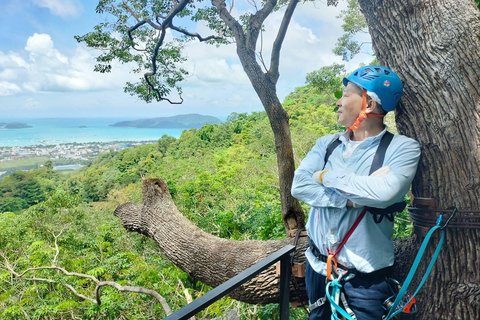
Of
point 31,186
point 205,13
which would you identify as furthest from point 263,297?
point 31,186

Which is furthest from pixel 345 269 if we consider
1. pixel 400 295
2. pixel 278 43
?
pixel 278 43

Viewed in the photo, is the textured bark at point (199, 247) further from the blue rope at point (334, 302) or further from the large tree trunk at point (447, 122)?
the large tree trunk at point (447, 122)

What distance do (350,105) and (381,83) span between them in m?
0.15

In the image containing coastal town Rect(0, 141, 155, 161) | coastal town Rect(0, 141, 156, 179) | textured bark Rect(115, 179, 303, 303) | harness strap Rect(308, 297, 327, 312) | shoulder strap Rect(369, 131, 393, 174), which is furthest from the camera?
coastal town Rect(0, 141, 155, 161)

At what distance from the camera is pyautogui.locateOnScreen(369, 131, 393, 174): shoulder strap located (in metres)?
1.41

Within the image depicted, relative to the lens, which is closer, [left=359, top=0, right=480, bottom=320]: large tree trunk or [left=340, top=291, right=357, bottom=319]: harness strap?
[left=340, top=291, right=357, bottom=319]: harness strap

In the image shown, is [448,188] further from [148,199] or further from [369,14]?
[148,199]

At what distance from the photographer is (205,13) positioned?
5.24 m

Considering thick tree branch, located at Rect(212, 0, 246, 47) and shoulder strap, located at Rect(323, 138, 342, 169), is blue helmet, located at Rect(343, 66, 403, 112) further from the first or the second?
thick tree branch, located at Rect(212, 0, 246, 47)

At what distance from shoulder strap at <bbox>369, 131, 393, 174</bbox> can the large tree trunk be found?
0.26m

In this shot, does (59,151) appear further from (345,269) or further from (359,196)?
(359,196)

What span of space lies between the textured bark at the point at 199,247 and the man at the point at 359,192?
0.95m

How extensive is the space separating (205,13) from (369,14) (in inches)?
151

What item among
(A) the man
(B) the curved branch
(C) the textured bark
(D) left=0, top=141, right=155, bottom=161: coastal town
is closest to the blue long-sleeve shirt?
(A) the man
